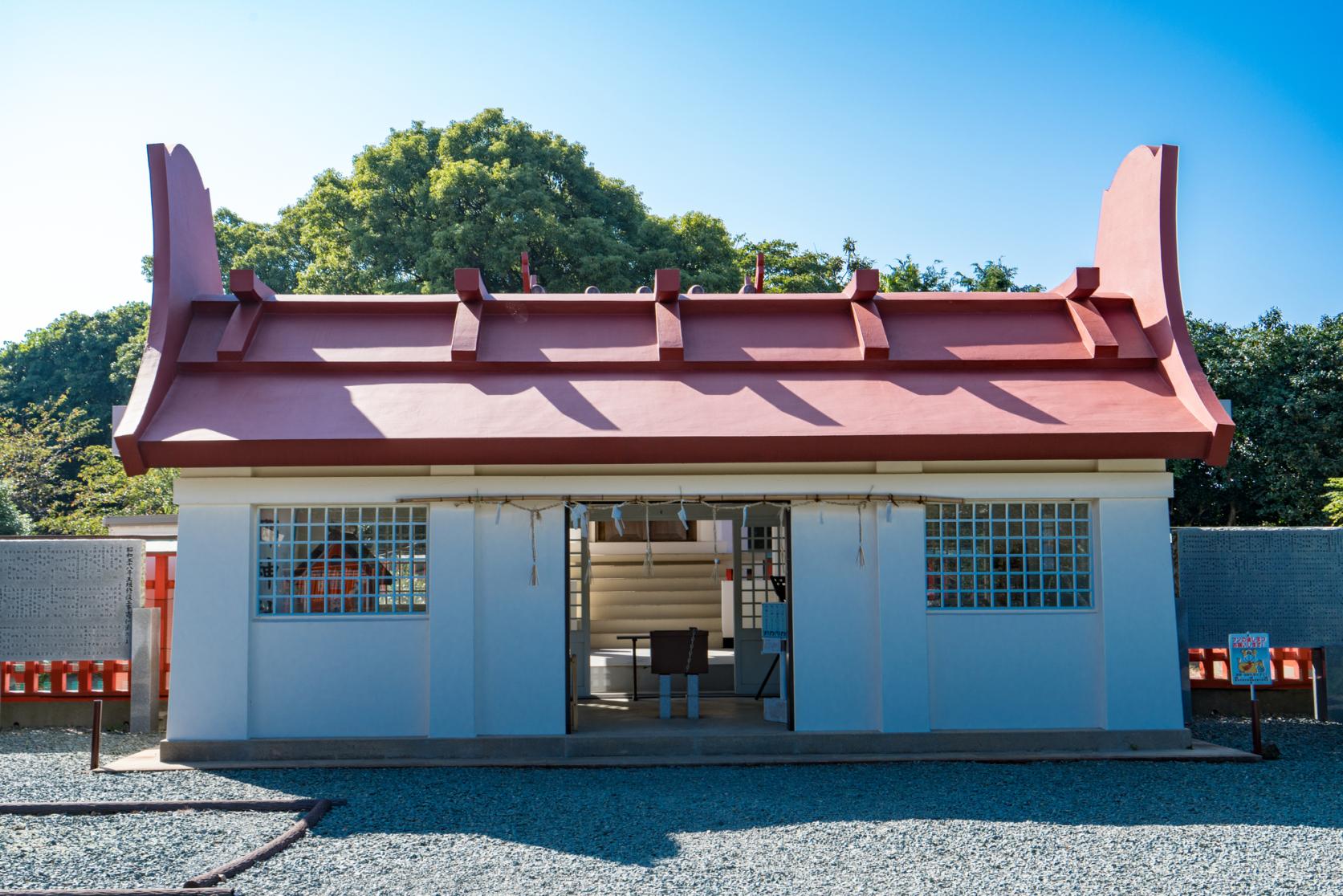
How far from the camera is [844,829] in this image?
6.83 metres

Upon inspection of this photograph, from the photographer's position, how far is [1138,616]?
9.45 meters

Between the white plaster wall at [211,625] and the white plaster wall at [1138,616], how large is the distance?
23.1ft

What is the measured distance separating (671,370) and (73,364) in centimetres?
3333

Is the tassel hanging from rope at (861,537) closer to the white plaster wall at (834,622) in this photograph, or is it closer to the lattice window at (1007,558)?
the white plaster wall at (834,622)

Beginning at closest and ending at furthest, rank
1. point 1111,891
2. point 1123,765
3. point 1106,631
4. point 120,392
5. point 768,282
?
point 1111,891, point 1123,765, point 1106,631, point 768,282, point 120,392

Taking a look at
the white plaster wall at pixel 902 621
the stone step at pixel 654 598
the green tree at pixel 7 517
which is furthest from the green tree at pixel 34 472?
the white plaster wall at pixel 902 621

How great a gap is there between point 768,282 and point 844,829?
23.4m

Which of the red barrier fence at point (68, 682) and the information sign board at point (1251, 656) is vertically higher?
the information sign board at point (1251, 656)

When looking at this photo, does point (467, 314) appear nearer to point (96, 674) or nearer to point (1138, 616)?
point (96, 674)

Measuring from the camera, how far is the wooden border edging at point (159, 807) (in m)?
7.20

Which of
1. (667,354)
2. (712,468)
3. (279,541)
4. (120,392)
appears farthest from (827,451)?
(120,392)

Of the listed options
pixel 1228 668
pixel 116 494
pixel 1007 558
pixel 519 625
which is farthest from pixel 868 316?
pixel 116 494

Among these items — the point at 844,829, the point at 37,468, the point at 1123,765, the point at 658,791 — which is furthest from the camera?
the point at 37,468

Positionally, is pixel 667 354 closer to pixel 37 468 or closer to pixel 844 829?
pixel 844 829
